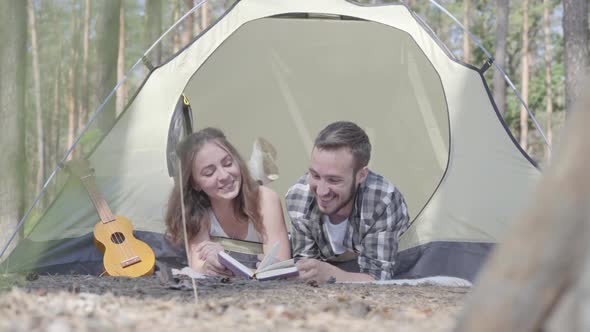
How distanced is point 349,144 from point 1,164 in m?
1.64

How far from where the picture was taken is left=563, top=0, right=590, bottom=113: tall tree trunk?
7.84 metres

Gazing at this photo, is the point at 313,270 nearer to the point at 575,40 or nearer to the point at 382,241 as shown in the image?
the point at 382,241

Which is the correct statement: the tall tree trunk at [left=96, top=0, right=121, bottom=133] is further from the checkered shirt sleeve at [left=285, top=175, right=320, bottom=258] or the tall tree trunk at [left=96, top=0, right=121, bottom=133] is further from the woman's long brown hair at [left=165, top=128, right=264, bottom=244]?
the checkered shirt sleeve at [left=285, top=175, right=320, bottom=258]

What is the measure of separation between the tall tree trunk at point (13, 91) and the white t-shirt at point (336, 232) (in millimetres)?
1613

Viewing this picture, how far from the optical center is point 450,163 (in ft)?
13.0

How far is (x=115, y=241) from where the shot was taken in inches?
154

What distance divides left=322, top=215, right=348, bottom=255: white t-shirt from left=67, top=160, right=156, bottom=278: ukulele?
84 centimetres

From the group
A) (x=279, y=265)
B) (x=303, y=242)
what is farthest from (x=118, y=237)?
(x=279, y=265)

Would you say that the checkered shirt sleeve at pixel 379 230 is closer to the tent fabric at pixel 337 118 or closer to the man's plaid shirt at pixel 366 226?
the man's plaid shirt at pixel 366 226

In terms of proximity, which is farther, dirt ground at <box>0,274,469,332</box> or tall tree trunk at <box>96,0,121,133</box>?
tall tree trunk at <box>96,0,121,133</box>

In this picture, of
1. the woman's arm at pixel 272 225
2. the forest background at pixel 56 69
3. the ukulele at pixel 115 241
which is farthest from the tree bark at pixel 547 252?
the ukulele at pixel 115 241

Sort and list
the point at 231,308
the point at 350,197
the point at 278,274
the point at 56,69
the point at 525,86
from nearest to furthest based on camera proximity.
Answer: the point at 56,69 → the point at 231,308 → the point at 278,274 → the point at 350,197 → the point at 525,86

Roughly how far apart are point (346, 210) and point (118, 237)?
116 cm

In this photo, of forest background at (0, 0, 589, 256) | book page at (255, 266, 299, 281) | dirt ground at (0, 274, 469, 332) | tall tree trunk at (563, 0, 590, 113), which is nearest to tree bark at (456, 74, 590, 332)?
dirt ground at (0, 274, 469, 332)
